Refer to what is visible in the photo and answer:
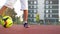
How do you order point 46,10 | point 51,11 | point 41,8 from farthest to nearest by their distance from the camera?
point 41,8 → point 46,10 → point 51,11

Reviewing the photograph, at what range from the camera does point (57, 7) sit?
53.1 m

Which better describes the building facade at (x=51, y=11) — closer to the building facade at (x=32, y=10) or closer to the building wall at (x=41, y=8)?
the building wall at (x=41, y=8)

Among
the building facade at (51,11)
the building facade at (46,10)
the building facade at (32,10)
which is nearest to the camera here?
the building facade at (51,11)

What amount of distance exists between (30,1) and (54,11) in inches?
246

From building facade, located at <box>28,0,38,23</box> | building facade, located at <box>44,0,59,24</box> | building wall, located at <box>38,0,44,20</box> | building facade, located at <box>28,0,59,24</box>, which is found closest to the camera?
building facade, located at <box>44,0,59,24</box>

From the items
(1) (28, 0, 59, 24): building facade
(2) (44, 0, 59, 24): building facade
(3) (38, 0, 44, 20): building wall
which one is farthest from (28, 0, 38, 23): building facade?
(2) (44, 0, 59, 24): building facade

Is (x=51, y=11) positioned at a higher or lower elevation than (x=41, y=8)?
lower

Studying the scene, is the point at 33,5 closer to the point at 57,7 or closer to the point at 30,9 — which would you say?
the point at 30,9

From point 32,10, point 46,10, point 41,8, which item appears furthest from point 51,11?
point 41,8

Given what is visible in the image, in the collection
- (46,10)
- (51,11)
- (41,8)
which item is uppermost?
(41,8)

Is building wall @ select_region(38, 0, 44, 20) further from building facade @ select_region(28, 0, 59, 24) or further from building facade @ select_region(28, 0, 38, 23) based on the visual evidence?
building facade @ select_region(28, 0, 38, 23)

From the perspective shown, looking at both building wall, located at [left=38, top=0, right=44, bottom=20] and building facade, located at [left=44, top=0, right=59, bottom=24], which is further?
building wall, located at [left=38, top=0, right=44, bottom=20]

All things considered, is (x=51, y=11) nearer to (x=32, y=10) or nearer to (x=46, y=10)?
(x=46, y=10)

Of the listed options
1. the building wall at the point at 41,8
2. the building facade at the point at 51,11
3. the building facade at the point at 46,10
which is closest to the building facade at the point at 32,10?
the building facade at the point at 46,10
